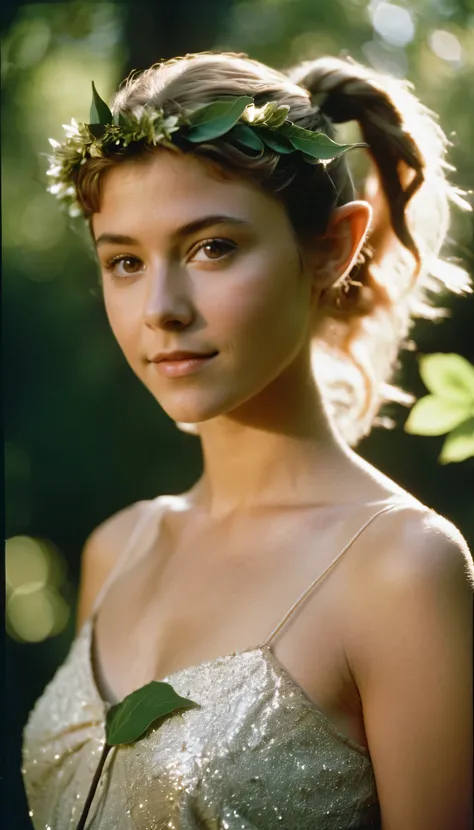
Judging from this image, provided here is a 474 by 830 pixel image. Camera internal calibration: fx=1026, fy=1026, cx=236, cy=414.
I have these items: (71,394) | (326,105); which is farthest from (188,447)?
(326,105)

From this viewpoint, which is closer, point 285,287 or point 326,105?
point 285,287

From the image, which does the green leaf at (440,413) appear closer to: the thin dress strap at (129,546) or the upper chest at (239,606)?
the upper chest at (239,606)

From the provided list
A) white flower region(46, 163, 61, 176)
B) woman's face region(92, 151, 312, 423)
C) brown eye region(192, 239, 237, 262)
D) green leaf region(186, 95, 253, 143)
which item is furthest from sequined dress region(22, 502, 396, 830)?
white flower region(46, 163, 61, 176)

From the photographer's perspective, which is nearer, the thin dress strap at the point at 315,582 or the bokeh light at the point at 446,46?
the thin dress strap at the point at 315,582

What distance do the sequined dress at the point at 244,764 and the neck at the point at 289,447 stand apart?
101mm

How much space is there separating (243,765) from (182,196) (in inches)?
23.9

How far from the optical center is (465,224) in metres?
1.44

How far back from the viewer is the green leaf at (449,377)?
3.57ft

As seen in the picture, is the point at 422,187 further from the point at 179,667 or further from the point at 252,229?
the point at 179,667

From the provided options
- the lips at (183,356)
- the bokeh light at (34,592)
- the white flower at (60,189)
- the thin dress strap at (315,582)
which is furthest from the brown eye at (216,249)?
the bokeh light at (34,592)

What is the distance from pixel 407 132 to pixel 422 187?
0.07m

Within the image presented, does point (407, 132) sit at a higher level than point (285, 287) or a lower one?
higher

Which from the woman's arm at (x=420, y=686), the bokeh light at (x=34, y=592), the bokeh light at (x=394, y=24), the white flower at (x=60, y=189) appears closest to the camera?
the woman's arm at (x=420, y=686)

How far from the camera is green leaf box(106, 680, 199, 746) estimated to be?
1.12 metres
